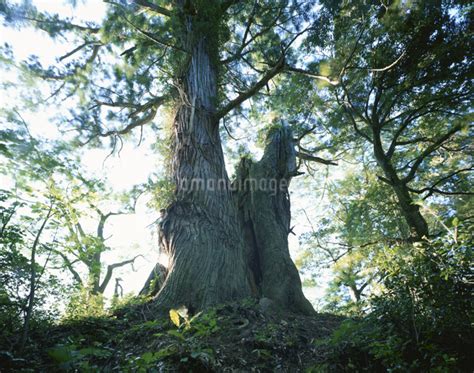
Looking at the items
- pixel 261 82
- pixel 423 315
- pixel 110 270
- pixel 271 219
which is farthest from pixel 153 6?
pixel 110 270

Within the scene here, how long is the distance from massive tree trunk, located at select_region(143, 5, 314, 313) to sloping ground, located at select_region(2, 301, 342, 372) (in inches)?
18.1

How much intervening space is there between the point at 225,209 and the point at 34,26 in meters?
5.55

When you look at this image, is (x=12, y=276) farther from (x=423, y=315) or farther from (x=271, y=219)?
(x=271, y=219)

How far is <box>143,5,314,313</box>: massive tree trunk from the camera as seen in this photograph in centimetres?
353

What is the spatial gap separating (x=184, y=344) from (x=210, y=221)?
1.97 m

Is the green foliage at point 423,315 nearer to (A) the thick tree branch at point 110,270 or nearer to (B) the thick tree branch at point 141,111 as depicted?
(B) the thick tree branch at point 141,111

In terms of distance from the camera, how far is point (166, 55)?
17.2 feet

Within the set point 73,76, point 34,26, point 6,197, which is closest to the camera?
point 6,197

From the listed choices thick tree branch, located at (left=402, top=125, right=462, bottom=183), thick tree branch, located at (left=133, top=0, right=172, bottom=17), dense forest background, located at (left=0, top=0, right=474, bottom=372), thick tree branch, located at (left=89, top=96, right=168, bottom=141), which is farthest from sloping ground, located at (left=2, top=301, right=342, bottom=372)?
thick tree branch, located at (left=133, top=0, right=172, bottom=17)

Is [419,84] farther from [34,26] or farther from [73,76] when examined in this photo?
[34,26]

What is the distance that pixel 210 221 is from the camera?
400 cm

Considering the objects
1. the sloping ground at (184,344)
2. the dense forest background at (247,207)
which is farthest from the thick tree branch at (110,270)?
the sloping ground at (184,344)

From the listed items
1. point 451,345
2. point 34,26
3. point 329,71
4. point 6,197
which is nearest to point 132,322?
point 6,197

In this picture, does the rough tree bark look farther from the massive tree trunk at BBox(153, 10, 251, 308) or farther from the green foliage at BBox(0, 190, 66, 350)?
the green foliage at BBox(0, 190, 66, 350)
